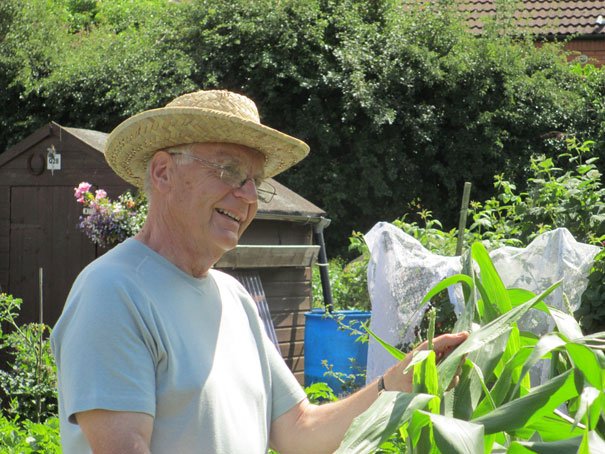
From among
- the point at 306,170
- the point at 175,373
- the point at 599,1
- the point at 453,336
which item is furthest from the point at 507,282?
the point at 599,1

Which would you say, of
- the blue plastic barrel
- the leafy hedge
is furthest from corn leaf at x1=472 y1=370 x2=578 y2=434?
the leafy hedge

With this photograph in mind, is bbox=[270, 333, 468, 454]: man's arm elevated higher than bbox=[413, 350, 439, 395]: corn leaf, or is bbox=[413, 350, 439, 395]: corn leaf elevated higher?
bbox=[413, 350, 439, 395]: corn leaf

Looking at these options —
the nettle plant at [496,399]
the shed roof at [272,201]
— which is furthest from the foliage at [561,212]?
the nettle plant at [496,399]

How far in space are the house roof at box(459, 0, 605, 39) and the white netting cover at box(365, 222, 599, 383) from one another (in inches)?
503

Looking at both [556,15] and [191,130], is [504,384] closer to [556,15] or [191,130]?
[191,130]

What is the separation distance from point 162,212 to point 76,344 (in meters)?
0.42

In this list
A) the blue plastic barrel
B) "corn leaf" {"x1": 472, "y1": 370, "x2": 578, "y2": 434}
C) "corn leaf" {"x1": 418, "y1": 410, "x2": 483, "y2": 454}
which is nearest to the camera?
"corn leaf" {"x1": 418, "y1": 410, "x2": 483, "y2": 454}

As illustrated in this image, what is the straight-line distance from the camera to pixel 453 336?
1978 mm

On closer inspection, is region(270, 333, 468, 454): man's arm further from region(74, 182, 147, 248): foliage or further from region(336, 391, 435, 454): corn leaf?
region(74, 182, 147, 248): foliage

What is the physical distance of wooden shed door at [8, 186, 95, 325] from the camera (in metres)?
7.06

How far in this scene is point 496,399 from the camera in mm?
1803

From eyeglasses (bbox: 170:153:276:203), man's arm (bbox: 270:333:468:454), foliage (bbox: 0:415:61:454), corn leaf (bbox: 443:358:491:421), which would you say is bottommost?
foliage (bbox: 0:415:61:454)

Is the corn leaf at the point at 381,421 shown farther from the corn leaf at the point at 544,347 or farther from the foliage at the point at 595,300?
the foliage at the point at 595,300

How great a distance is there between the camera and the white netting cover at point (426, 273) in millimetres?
3951
